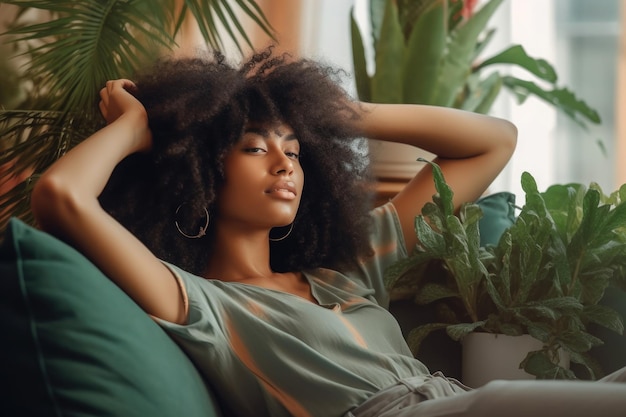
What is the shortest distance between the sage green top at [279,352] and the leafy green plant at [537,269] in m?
0.20

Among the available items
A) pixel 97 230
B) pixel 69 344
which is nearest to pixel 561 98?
pixel 97 230

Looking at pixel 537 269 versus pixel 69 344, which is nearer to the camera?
pixel 69 344

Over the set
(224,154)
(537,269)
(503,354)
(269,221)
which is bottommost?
(503,354)

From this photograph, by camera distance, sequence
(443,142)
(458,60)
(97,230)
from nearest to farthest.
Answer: (97,230) → (443,142) → (458,60)

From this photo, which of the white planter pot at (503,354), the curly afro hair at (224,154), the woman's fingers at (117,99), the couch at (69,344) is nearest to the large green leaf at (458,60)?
the curly afro hair at (224,154)

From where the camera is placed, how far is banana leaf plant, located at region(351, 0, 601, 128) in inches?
86.6

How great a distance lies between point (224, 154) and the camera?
1.41 m

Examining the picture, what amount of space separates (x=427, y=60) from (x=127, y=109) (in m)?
1.00

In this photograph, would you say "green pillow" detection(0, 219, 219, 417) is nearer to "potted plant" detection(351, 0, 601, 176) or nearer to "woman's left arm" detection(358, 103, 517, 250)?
"woman's left arm" detection(358, 103, 517, 250)

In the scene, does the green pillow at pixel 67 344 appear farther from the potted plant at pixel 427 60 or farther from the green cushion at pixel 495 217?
the potted plant at pixel 427 60

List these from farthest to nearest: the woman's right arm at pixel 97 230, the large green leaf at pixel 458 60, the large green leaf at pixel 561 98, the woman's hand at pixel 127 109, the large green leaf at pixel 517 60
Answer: the large green leaf at pixel 561 98
the large green leaf at pixel 517 60
the large green leaf at pixel 458 60
the woman's hand at pixel 127 109
the woman's right arm at pixel 97 230

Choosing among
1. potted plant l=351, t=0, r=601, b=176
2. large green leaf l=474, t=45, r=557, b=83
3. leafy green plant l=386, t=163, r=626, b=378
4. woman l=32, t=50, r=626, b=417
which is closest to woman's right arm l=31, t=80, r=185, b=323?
woman l=32, t=50, r=626, b=417

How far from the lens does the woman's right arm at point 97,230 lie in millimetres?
1170

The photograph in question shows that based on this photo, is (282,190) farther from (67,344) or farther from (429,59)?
(429,59)
